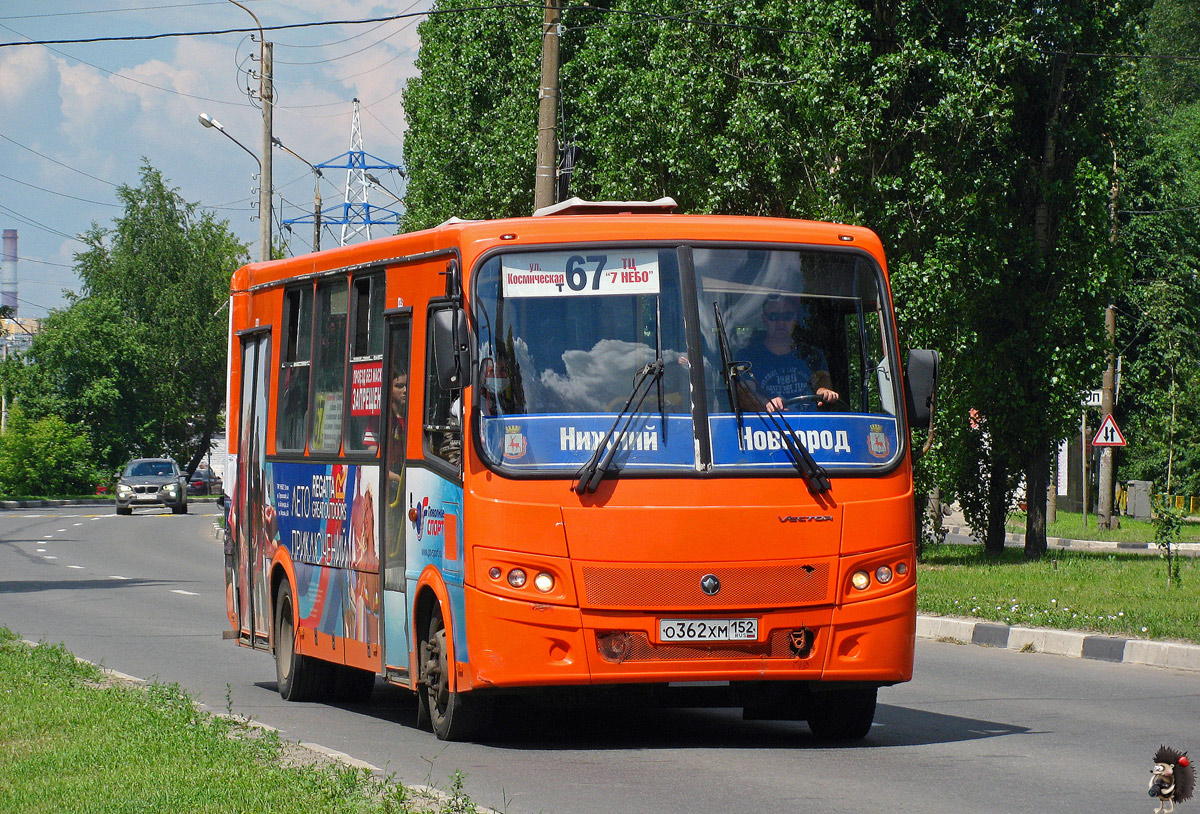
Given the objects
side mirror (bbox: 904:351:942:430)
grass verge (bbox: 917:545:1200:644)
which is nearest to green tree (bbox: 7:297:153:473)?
grass verge (bbox: 917:545:1200:644)

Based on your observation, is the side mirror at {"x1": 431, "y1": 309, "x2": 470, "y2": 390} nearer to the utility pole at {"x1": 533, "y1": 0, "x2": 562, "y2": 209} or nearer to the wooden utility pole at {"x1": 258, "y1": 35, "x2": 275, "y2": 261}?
the utility pole at {"x1": 533, "y1": 0, "x2": 562, "y2": 209}

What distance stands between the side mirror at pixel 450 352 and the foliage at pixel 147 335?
77.5 meters

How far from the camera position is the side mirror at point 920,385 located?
31.4 feet

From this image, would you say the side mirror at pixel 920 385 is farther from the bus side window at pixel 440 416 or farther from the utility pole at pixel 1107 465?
the utility pole at pixel 1107 465

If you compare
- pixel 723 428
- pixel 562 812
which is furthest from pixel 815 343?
pixel 562 812

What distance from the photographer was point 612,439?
353 inches

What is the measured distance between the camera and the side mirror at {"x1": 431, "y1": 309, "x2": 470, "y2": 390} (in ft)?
29.7

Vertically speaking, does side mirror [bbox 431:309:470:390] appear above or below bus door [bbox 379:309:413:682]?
above

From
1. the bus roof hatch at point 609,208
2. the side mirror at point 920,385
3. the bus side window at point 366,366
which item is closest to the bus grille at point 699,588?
the side mirror at point 920,385

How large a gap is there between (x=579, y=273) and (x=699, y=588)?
5.84ft

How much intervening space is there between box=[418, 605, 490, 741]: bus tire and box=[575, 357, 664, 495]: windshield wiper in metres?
1.20

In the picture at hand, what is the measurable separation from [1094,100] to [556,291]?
806 inches

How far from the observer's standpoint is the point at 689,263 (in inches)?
370

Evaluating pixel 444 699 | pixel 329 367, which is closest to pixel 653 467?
pixel 444 699
